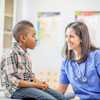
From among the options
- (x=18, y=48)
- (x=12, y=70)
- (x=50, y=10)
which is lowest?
(x=12, y=70)

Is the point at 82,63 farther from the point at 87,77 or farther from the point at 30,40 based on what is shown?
the point at 30,40

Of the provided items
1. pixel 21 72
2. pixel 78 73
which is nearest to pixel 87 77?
pixel 78 73

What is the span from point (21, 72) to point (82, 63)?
18.6 inches

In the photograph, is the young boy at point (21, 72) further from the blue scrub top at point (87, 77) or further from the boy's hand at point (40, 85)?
the blue scrub top at point (87, 77)

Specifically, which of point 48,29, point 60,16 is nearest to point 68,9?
point 60,16

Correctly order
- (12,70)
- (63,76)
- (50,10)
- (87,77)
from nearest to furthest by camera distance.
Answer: (12,70) < (87,77) < (63,76) < (50,10)

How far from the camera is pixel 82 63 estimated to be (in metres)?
1.72

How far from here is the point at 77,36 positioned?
1.71 metres

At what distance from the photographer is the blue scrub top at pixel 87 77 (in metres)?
1.67

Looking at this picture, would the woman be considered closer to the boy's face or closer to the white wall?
the boy's face

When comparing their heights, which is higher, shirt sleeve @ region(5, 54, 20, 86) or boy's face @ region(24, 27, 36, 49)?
boy's face @ region(24, 27, 36, 49)

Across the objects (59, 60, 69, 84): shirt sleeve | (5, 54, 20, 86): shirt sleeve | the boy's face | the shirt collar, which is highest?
the boy's face

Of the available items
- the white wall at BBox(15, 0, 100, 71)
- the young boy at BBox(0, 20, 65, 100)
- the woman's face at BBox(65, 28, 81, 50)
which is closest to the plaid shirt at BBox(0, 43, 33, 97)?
the young boy at BBox(0, 20, 65, 100)

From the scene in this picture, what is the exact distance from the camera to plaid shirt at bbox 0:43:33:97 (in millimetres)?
1398
